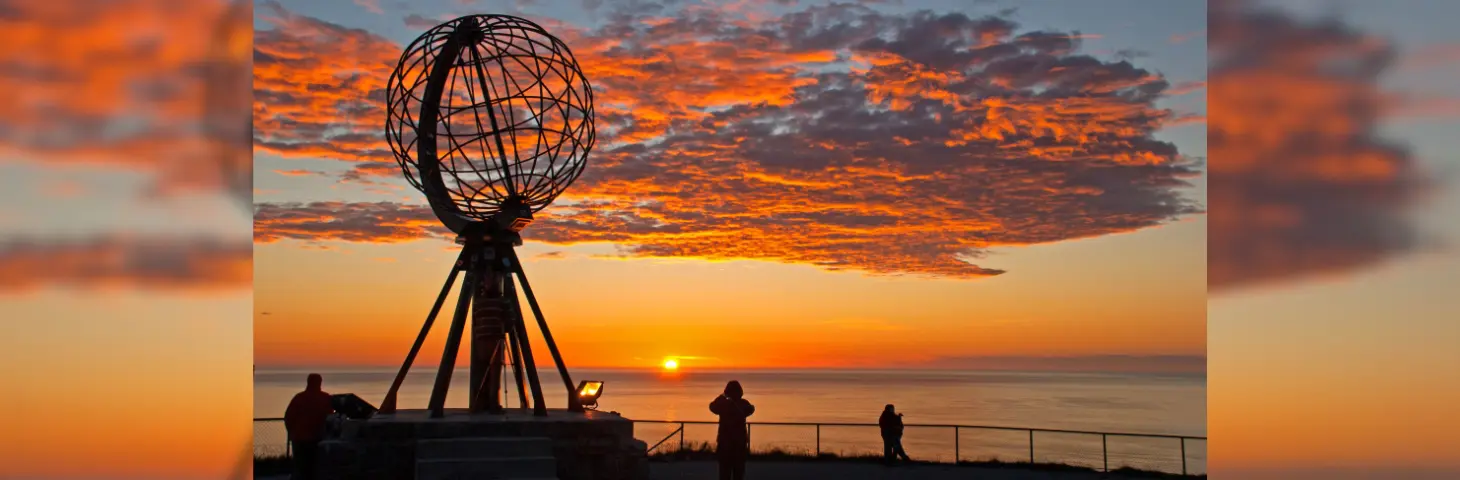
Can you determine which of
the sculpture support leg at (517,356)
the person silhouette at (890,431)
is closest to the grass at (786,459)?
the person silhouette at (890,431)

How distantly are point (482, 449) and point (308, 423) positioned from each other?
83.4 inches

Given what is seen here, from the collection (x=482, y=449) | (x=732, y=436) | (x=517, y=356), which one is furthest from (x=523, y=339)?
(x=732, y=436)

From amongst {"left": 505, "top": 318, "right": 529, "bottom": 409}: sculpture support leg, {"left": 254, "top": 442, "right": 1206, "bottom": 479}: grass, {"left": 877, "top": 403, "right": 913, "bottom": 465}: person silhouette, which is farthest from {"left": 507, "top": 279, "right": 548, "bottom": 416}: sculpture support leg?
{"left": 877, "top": 403, "right": 913, "bottom": 465}: person silhouette

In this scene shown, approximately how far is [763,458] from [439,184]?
7974 mm

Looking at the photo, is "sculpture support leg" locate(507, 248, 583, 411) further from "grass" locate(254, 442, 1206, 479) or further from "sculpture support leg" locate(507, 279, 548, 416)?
"grass" locate(254, 442, 1206, 479)

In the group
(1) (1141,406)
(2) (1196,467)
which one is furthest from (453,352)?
(1) (1141,406)

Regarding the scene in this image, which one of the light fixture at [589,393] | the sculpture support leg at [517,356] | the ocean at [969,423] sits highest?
the sculpture support leg at [517,356]

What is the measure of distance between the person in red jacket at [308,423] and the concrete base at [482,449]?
228 millimetres

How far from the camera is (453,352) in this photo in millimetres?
17047

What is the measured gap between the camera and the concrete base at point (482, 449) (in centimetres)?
1437

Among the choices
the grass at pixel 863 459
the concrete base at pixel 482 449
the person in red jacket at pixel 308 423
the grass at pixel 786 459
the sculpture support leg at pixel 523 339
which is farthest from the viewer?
the grass at pixel 863 459

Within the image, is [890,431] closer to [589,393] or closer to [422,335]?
[589,393]

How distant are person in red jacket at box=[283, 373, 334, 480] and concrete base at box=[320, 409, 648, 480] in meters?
0.23

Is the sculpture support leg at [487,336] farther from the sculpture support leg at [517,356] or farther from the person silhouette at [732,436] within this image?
the person silhouette at [732,436]
